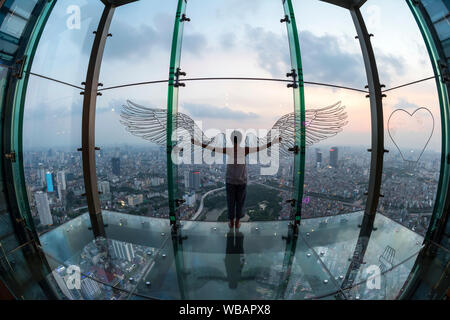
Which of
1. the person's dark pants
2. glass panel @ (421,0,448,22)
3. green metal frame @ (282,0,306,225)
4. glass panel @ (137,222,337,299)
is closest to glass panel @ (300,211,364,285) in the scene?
glass panel @ (137,222,337,299)

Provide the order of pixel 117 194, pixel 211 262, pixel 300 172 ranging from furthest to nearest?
pixel 117 194 → pixel 300 172 → pixel 211 262

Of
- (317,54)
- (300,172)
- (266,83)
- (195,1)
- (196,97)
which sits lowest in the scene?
(300,172)

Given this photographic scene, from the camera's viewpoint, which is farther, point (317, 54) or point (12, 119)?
point (317, 54)

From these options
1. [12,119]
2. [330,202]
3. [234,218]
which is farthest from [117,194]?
[330,202]

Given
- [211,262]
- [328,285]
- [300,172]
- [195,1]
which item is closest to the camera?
[328,285]

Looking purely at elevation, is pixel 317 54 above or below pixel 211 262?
above

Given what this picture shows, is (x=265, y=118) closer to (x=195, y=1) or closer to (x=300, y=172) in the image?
(x=300, y=172)
